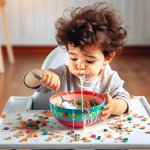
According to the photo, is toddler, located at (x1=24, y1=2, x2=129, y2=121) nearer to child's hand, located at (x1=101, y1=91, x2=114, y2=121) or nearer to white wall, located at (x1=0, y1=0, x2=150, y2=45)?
child's hand, located at (x1=101, y1=91, x2=114, y2=121)

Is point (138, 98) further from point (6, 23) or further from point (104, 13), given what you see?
point (6, 23)

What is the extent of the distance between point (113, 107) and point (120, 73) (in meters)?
2.31

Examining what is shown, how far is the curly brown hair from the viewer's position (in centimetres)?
115

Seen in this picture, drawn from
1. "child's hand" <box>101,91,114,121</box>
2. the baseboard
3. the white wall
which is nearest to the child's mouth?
"child's hand" <box>101,91,114,121</box>

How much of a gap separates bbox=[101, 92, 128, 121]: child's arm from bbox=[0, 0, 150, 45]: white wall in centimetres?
292

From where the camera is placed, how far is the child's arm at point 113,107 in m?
1.10

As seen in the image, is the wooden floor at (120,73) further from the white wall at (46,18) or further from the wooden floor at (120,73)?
the white wall at (46,18)

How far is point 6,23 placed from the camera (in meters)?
3.86

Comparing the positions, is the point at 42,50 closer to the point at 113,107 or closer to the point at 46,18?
the point at 46,18

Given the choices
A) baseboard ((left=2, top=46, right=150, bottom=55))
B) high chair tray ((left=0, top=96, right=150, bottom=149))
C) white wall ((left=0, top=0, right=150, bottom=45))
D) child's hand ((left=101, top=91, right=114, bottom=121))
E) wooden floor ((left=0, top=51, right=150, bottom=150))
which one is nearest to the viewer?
high chair tray ((left=0, top=96, right=150, bottom=149))

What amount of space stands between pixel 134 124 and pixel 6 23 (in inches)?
116

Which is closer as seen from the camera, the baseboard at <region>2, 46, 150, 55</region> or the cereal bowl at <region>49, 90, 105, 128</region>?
the cereal bowl at <region>49, 90, 105, 128</region>

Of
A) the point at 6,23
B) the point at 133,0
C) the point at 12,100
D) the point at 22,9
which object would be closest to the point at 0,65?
the point at 6,23

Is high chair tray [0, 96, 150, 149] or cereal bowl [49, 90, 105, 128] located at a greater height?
cereal bowl [49, 90, 105, 128]
